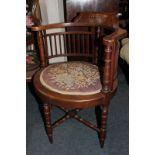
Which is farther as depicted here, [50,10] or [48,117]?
[50,10]

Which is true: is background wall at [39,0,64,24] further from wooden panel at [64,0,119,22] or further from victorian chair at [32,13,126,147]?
victorian chair at [32,13,126,147]

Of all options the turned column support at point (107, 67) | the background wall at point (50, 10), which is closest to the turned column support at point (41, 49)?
the turned column support at point (107, 67)

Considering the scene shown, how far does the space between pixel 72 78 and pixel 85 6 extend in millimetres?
1327

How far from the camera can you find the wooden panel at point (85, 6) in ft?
7.59

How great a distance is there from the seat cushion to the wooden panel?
1034 millimetres

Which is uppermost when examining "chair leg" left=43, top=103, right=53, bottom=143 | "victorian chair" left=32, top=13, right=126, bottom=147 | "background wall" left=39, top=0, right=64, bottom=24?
"background wall" left=39, top=0, right=64, bottom=24

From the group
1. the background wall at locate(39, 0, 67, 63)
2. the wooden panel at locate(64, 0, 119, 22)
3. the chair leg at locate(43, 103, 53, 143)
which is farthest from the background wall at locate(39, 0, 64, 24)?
the chair leg at locate(43, 103, 53, 143)

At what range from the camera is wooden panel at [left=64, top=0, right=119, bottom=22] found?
2.31 meters

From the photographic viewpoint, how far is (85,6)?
92.8 inches

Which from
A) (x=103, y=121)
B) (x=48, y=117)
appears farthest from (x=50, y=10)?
(x=103, y=121)

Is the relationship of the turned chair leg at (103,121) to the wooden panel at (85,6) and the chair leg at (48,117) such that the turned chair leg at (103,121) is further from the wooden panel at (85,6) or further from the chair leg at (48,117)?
the wooden panel at (85,6)

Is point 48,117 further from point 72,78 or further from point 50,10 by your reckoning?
point 50,10

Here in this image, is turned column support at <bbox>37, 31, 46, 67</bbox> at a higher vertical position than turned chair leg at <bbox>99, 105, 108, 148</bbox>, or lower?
higher
